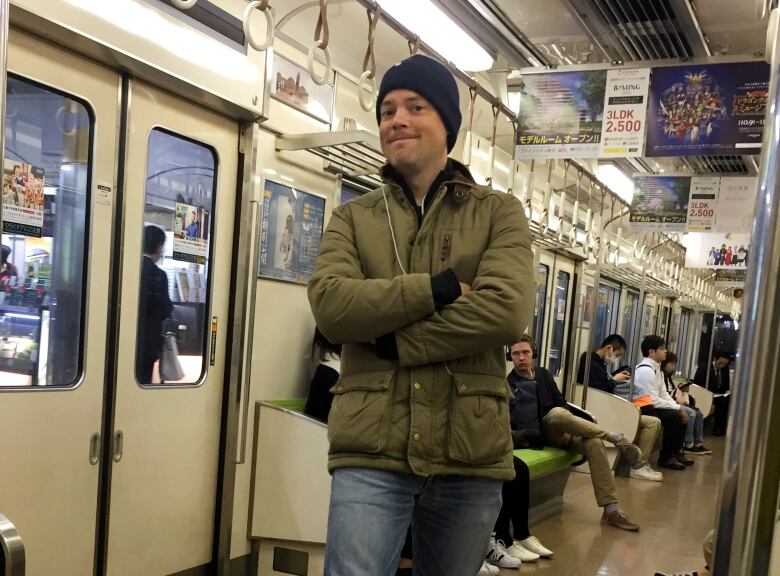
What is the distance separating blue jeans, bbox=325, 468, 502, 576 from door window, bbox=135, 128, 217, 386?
2019 mm

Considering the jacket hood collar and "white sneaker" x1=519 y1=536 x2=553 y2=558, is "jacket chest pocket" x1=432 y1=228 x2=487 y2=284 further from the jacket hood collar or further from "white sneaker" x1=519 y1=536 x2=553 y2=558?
"white sneaker" x1=519 y1=536 x2=553 y2=558

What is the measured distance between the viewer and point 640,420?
819 centimetres

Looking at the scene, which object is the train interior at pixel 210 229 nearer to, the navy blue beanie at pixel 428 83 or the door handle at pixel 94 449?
the door handle at pixel 94 449

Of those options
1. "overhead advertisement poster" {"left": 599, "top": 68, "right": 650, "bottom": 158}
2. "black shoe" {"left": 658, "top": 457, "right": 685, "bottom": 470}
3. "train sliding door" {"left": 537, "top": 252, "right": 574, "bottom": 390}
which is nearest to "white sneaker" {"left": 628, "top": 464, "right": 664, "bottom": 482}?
"black shoe" {"left": 658, "top": 457, "right": 685, "bottom": 470}

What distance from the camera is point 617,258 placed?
9.87 metres

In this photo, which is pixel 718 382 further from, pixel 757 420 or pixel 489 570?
pixel 757 420

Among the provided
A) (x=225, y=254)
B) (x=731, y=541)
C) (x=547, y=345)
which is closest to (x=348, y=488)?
(x=731, y=541)

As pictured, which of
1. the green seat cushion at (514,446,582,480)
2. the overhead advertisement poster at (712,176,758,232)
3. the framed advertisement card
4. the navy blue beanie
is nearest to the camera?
the navy blue beanie

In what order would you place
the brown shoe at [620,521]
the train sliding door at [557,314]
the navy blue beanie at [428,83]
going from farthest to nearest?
the train sliding door at [557,314] → the brown shoe at [620,521] → the navy blue beanie at [428,83]

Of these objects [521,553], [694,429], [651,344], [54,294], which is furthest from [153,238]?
[694,429]

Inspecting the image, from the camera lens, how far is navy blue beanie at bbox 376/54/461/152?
5.54 feet

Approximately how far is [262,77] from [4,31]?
278 cm

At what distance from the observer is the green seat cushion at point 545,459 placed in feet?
16.8

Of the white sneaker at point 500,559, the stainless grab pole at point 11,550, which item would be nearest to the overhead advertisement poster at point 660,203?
the white sneaker at point 500,559
